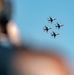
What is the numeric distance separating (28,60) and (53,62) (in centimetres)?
21

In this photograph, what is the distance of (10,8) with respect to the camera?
218 centimetres

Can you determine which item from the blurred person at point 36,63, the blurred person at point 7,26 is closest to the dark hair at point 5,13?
the blurred person at point 7,26

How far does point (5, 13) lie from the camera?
212cm

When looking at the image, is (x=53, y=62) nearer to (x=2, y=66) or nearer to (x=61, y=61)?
(x=61, y=61)

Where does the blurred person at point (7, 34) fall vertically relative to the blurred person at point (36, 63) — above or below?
above

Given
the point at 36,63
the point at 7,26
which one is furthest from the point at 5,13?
the point at 36,63

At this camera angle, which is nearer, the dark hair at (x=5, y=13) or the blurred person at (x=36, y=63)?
the blurred person at (x=36, y=63)

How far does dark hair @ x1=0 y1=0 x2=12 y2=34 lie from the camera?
208 centimetres

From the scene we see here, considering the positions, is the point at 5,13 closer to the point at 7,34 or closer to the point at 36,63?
the point at 7,34

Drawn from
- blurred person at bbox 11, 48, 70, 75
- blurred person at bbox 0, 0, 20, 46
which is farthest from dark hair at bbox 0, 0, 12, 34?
blurred person at bbox 11, 48, 70, 75

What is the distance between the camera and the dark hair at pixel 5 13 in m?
2.08

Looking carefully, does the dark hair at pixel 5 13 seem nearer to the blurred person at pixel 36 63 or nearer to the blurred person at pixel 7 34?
the blurred person at pixel 7 34

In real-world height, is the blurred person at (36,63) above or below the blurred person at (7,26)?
below

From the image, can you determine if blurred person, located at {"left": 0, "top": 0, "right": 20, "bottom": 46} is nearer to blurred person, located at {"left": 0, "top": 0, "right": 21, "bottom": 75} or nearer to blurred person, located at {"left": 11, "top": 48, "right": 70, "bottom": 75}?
blurred person, located at {"left": 0, "top": 0, "right": 21, "bottom": 75}
